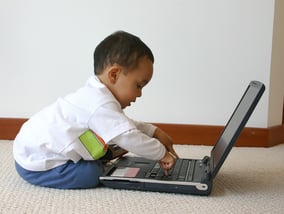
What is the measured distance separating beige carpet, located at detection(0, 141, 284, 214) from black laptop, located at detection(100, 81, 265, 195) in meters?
0.01

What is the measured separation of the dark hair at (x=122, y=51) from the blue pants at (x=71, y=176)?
0.19m

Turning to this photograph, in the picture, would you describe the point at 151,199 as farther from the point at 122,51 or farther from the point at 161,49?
the point at 161,49

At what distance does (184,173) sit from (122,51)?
0.27 metres

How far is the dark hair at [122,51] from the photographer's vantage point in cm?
81

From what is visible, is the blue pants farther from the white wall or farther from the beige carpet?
the white wall

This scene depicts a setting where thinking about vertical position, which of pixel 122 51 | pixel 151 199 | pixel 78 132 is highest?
pixel 122 51

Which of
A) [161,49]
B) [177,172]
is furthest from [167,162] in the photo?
[161,49]

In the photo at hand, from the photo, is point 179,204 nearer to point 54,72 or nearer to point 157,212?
point 157,212

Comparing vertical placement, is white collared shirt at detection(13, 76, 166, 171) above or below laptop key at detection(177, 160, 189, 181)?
above

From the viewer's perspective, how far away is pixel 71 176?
2.59ft

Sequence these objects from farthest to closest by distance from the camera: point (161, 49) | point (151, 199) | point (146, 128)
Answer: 1. point (161, 49)
2. point (146, 128)
3. point (151, 199)

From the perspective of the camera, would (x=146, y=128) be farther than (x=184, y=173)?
Yes

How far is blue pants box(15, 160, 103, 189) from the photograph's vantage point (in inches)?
31.1

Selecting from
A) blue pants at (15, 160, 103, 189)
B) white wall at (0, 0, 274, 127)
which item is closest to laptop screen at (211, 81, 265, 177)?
blue pants at (15, 160, 103, 189)
